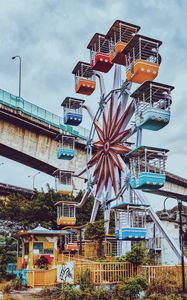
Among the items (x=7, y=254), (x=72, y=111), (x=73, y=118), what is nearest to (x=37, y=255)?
(x=7, y=254)

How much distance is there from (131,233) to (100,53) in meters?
14.3

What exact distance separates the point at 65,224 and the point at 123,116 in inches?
391

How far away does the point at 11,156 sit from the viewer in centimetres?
4191

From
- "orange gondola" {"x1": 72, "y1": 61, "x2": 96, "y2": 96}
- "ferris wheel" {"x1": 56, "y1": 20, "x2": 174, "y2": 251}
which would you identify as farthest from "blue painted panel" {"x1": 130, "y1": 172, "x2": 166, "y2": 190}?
"orange gondola" {"x1": 72, "y1": 61, "x2": 96, "y2": 96}

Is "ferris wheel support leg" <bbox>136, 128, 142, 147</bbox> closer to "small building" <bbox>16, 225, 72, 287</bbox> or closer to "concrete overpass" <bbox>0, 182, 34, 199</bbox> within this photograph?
"small building" <bbox>16, 225, 72, 287</bbox>

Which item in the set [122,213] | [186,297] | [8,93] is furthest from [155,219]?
[8,93]

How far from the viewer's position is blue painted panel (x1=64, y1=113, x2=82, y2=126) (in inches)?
1438

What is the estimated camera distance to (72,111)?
37.3 meters

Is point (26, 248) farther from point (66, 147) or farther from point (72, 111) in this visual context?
point (72, 111)

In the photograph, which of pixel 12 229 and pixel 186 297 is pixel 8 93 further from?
pixel 186 297

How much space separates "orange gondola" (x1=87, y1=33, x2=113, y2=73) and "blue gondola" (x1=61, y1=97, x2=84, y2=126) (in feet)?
14.6

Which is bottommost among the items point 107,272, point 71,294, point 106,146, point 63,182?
point 71,294

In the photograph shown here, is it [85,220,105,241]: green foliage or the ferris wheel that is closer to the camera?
the ferris wheel

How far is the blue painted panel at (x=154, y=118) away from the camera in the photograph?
24.2m
